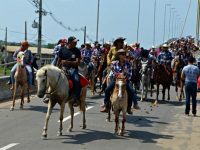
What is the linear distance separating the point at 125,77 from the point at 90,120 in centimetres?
333

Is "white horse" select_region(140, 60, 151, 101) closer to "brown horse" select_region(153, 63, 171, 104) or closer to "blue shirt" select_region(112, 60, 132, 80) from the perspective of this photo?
"brown horse" select_region(153, 63, 171, 104)

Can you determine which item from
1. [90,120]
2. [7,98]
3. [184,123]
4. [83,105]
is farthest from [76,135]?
[7,98]

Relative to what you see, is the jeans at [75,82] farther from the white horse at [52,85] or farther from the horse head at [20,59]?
the horse head at [20,59]

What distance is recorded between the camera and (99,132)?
1448cm

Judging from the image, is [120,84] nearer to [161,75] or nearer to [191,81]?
[191,81]

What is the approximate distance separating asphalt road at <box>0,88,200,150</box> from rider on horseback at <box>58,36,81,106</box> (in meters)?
1.23

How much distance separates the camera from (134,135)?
563 inches

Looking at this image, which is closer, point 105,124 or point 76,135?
point 76,135

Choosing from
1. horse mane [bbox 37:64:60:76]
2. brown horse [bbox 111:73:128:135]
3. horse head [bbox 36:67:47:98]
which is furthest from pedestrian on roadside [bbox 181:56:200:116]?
horse head [bbox 36:67:47:98]

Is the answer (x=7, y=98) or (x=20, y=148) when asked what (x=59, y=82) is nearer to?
(x=20, y=148)

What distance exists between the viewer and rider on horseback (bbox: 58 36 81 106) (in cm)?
1433

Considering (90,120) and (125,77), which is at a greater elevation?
(125,77)

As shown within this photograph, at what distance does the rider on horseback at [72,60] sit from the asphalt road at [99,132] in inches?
48.5

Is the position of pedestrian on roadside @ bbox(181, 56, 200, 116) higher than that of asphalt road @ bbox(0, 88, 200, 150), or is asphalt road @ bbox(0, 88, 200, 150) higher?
pedestrian on roadside @ bbox(181, 56, 200, 116)
